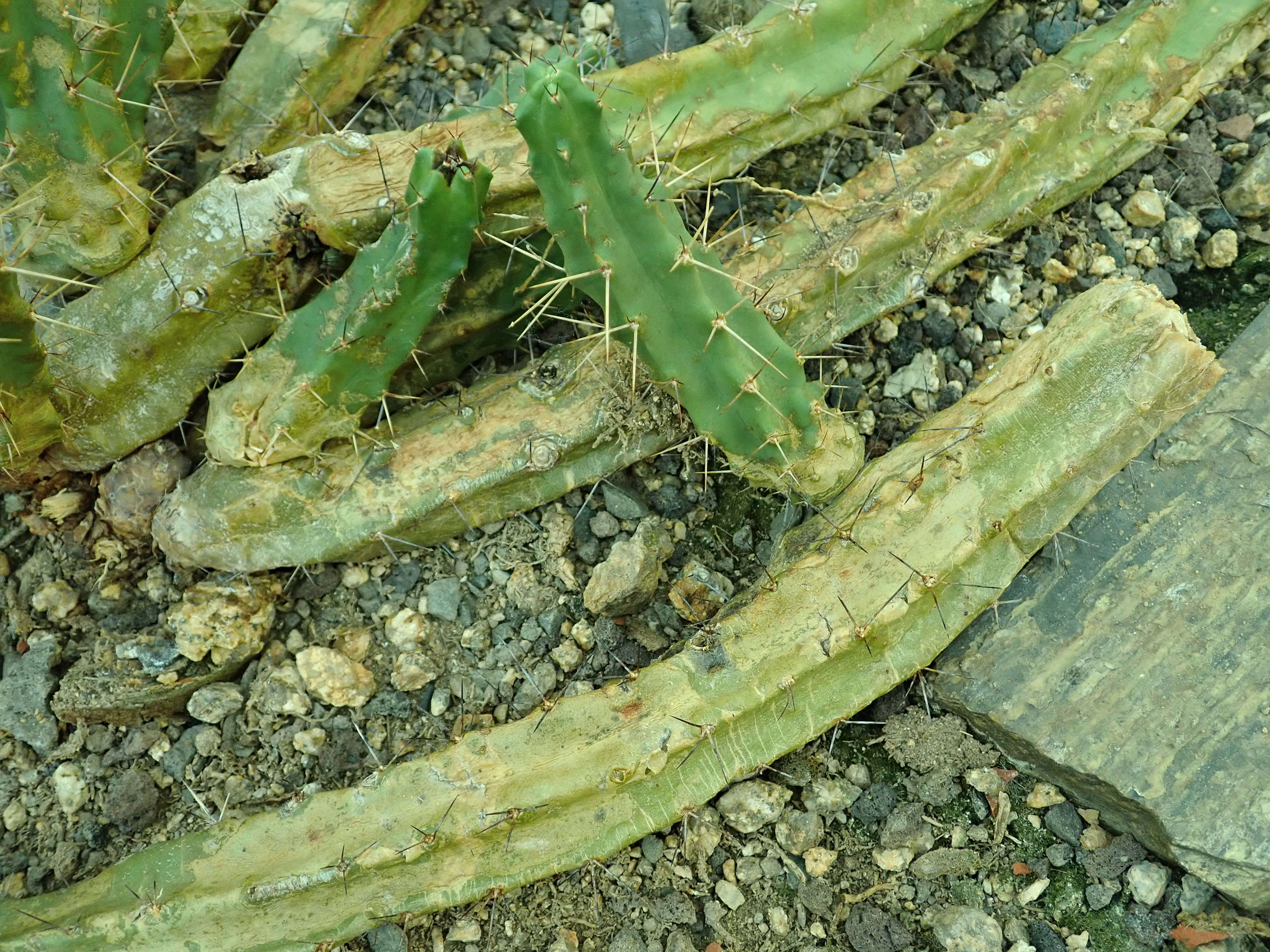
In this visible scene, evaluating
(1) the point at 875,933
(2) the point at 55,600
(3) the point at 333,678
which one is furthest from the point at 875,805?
(2) the point at 55,600

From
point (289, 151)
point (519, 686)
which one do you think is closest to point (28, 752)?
point (519, 686)

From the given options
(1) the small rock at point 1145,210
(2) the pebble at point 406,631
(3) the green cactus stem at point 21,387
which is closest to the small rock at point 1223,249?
(1) the small rock at point 1145,210

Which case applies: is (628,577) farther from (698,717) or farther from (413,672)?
(413,672)

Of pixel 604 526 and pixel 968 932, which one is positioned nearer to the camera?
pixel 968 932

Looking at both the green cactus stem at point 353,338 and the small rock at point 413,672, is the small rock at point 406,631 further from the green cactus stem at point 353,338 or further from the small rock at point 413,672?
the green cactus stem at point 353,338

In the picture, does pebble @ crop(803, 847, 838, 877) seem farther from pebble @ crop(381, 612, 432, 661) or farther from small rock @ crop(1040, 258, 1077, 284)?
small rock @ crop(1040, 258, 1077, 284)
